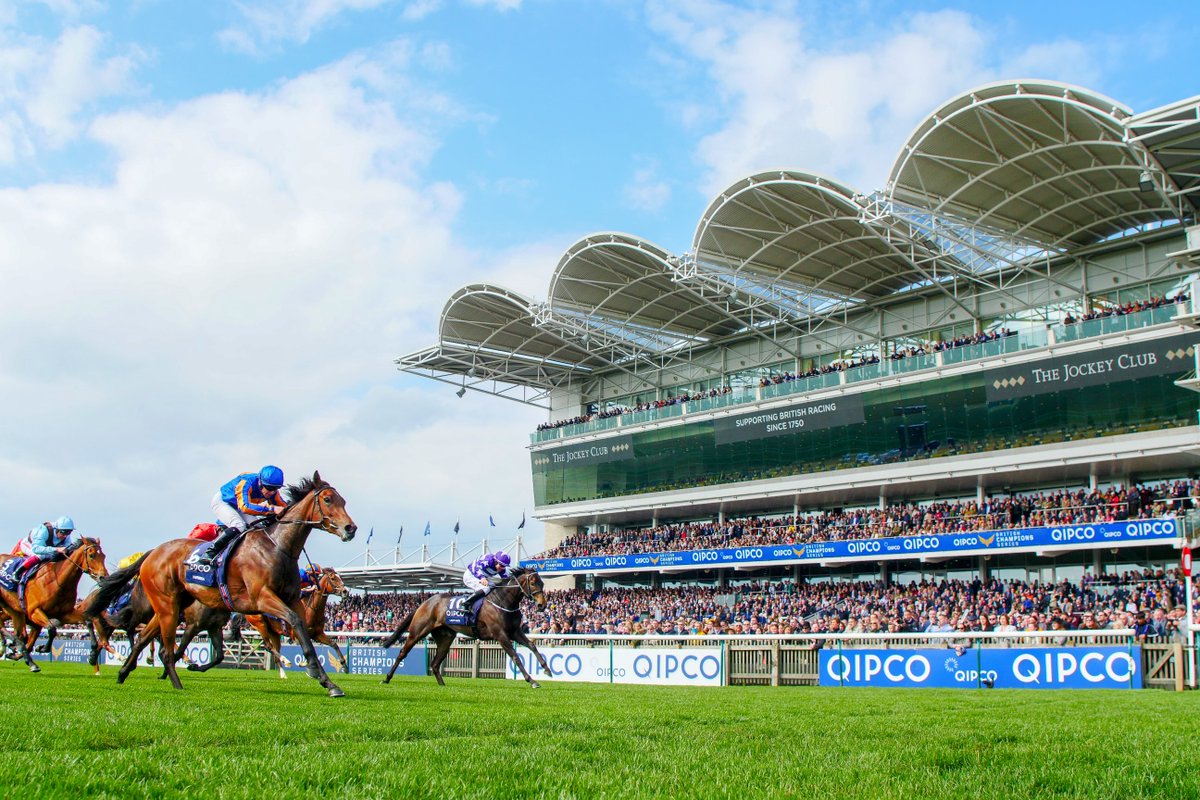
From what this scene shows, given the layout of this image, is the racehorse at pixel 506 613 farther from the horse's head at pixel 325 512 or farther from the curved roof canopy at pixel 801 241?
the curved roof canopy at pixel 801 241

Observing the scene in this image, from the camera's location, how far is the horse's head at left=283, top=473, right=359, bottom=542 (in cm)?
1107

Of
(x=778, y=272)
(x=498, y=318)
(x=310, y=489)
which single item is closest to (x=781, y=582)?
(x=778, y=272)

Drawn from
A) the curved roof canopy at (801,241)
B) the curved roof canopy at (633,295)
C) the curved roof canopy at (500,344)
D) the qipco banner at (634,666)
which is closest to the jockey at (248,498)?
the qipco banner at (634,666)

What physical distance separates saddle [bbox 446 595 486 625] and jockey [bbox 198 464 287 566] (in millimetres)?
6505

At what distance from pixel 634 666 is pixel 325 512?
14739 mm

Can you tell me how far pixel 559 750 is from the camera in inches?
241

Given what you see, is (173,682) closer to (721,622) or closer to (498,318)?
(721,622)

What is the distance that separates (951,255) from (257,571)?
106 feet

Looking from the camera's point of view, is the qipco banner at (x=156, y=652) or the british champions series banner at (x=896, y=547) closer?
the british champions series banner at (x=896, y=547)

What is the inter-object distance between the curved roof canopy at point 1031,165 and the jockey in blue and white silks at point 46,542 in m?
26.3

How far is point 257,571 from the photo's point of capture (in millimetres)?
11008

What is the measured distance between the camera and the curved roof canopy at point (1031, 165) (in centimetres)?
3011

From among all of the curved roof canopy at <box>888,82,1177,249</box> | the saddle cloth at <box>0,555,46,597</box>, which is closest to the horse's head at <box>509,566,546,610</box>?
the saddle cloth at <box>0,555,46,597</box>

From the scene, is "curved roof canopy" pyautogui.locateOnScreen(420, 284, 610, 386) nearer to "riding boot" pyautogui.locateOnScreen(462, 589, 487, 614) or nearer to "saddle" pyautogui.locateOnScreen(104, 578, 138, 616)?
"saddle" pyautogui.locateOnScreen(104, 578, 138, 616)
